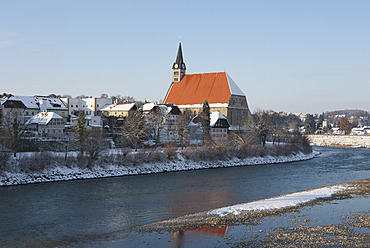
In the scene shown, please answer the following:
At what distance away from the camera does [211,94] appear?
77.8 meters

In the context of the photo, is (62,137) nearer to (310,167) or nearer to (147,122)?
(147,122)

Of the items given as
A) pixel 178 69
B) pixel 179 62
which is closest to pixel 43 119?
pixel 178 69

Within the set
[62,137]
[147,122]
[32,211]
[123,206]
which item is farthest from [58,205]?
[147,122]

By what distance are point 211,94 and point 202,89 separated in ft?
10.7

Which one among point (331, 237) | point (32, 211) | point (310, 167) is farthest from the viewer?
point (310, 167)

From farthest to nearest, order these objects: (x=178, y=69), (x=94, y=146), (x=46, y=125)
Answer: (x=178, y=69) < (x=46, y=125) < (x=94, y=146)

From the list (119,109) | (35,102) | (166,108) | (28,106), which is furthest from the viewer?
(119,109)

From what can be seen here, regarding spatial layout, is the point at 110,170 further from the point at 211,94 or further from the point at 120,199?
the point at 211,94

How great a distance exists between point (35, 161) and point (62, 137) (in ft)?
43.3

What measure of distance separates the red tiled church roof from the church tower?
1.40 metres

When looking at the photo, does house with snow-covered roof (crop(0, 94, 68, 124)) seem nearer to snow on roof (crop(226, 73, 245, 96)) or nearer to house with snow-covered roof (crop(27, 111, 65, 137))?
house with snow-covered roof (crop(27, 111, 65, 137))

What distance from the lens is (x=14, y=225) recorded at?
1822 cm

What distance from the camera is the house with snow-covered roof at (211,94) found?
249 ft

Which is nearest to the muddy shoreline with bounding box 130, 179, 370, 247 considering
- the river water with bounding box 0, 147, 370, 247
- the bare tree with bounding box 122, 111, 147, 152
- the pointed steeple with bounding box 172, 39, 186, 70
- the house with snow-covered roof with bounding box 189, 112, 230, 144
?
the river water with bounding box 0, 147, 370, 247
